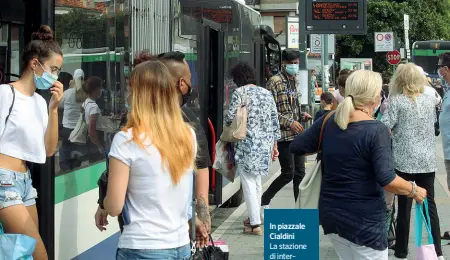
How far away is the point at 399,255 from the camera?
8117 millimetres

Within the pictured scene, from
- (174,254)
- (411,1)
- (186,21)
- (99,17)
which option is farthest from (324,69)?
(411,1)

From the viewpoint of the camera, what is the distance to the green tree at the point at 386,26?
164 feet

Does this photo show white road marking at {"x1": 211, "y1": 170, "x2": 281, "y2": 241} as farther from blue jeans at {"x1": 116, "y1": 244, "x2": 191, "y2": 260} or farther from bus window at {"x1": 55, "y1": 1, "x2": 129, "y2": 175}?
blue jeans at {"x1": 116, "y1": 244, "x2": 191, "y2": 260}

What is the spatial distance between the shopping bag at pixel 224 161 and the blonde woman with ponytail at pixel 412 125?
93.8 inches

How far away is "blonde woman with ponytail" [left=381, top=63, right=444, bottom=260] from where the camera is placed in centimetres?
→ 762

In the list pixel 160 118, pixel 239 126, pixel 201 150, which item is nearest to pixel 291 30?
pixel 239 126

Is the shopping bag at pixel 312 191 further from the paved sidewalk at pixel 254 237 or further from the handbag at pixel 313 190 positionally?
the paved sidewalk at pixel 254 237

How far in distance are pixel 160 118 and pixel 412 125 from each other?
14.1ft

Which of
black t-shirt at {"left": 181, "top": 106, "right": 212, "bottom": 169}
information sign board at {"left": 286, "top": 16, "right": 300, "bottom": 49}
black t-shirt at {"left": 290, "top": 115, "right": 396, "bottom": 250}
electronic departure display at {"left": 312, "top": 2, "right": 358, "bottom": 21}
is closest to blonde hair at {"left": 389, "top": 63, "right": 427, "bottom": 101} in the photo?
black t-shirt at {"left": 290, "top": 115, "right": 396, "bottom": 250}

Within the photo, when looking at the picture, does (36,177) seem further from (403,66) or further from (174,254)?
(403,66)

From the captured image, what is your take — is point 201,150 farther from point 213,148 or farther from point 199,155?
point 213,148

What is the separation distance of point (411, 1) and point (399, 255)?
46319 millimetres

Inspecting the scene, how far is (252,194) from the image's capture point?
31.4ft

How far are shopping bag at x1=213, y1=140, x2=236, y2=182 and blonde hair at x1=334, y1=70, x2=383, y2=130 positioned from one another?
438 centimetres
